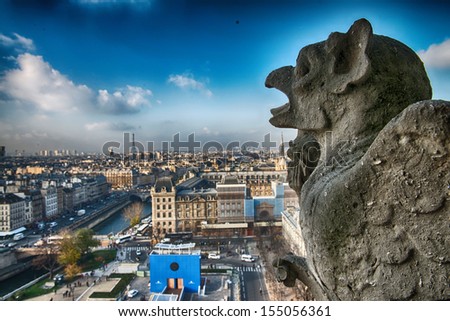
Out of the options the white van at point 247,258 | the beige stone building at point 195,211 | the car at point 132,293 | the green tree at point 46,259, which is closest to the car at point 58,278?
the green tree at point 46,259

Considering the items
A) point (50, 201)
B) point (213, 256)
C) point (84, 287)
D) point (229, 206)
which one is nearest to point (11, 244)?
point (50, 201)

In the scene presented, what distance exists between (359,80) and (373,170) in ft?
0.43

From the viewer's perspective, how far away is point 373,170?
471mm

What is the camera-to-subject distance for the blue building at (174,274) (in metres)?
3.50

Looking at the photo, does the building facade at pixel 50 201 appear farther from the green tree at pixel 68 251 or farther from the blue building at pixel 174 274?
the blue building at pixel 174 274

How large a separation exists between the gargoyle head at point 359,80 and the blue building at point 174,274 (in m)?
3.15

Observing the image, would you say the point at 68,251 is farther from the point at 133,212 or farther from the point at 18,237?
the point at 133,212

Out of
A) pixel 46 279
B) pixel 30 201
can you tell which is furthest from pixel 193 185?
pixel 46 279

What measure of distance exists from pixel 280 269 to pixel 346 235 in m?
0.22

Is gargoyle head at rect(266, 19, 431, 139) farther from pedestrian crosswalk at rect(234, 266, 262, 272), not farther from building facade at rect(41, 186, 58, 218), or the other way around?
building facade at rect(41, 186, 58, 218)

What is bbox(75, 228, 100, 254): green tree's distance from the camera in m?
5.78

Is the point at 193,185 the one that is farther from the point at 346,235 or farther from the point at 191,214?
the point at 346,235

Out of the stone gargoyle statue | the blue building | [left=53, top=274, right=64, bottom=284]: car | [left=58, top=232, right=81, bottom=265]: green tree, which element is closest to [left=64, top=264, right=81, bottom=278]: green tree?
[left=53, top=274, right=64, bottom=284]: car
